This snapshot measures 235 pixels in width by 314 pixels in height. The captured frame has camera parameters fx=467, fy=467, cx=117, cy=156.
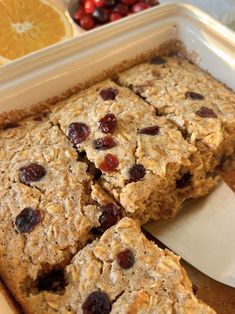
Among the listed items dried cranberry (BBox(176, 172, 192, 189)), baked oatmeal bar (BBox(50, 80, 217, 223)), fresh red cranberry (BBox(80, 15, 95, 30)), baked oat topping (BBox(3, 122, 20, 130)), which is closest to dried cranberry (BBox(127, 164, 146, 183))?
baked oatmeal bar (BBox(50, 80, 217, 223))

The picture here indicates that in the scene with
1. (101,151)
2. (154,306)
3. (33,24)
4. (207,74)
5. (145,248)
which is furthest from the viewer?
(33,24)

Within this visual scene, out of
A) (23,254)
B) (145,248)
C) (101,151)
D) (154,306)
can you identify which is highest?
(101,151)

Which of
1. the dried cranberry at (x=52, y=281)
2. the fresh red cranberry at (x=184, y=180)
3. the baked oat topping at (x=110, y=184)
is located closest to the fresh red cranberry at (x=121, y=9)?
the baked oat topping at (x=110, y=184)

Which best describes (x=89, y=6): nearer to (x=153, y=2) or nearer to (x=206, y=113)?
(x=153, y=2)

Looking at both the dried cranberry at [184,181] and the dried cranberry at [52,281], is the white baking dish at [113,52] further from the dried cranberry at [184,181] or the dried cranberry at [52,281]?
the dried cranberry at [52,281]

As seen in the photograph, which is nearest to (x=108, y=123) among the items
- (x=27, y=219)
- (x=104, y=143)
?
(x=104, y=143)

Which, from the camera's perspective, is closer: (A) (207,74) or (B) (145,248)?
(B) (145,248)

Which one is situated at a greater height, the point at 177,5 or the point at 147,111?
the point at 177,5

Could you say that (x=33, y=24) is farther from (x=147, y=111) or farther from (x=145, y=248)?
(x=145, y=248)

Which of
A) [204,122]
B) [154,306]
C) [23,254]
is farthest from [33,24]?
[154,306]
